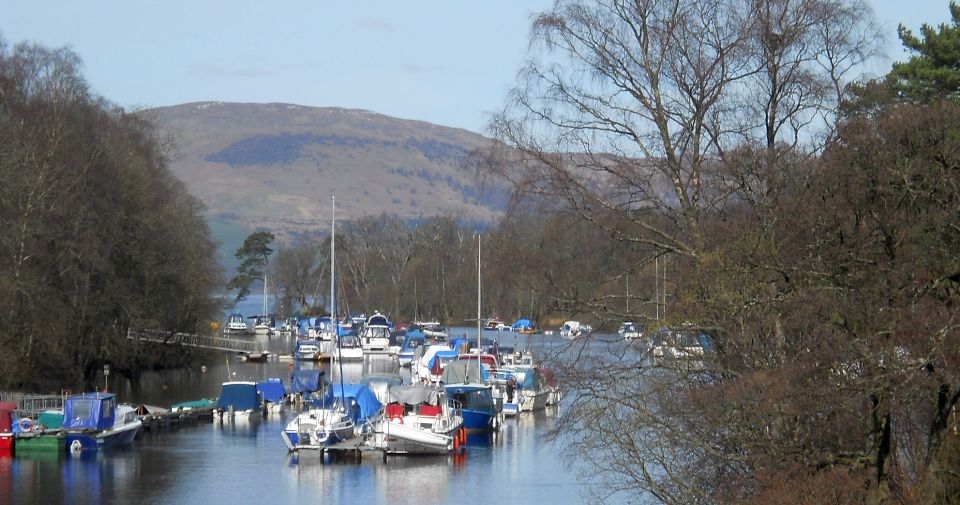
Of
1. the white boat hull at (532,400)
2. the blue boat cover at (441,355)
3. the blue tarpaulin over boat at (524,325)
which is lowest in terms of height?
the white boat hull at (532,400)

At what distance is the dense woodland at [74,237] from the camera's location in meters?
45.7

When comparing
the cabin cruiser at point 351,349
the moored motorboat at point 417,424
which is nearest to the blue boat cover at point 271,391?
the moored motorboat at point 417,424

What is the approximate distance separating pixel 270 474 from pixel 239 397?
1415 cm

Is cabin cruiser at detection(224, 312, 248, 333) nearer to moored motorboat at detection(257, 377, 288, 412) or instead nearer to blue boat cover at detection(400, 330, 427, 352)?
blue boat cover at detection(400, 330, 427, 352)

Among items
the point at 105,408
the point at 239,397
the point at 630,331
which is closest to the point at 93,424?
the point at 105,408

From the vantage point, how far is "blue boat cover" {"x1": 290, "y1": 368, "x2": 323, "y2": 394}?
55.8 meters

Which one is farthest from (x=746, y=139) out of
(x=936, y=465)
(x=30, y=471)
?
(x=30, y=471)

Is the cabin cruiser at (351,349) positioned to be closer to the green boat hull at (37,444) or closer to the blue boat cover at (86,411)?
the blue boat cover at (86,411)

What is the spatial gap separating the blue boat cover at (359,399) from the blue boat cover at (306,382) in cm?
1077

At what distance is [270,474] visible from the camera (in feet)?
118

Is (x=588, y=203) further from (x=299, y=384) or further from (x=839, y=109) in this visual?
(x=299, y=384)

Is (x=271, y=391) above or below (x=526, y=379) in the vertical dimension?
below

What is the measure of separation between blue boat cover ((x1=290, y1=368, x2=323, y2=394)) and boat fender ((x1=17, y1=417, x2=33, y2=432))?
1735 cm

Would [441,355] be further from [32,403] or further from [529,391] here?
[32,403]
